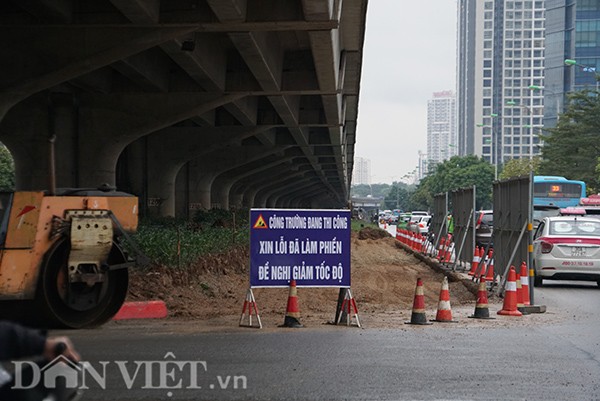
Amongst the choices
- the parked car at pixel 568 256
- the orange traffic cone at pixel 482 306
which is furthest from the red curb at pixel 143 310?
the parked car at pixel 568 256

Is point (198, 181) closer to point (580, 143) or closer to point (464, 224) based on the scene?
point (464, 224)

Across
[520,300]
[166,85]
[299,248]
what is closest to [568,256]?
[520,300]

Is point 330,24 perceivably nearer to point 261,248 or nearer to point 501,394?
point 261,248

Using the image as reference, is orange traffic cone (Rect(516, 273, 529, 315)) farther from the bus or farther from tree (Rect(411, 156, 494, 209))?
tree (Rect(411, 156, 494, 209))

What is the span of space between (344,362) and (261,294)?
1043 cm

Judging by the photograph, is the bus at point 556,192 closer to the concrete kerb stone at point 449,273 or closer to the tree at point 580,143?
the concrete kerb stone at point 449,273

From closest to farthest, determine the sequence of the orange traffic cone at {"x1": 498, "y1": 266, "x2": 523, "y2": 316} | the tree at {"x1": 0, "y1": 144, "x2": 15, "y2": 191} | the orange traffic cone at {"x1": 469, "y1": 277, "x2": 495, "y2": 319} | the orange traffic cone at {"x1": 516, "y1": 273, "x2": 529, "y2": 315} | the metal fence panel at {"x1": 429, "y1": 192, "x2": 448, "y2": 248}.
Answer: the orange traffic cone at {"x1": 469, "y1": 277, "x2": 495, "y2": 319} → the orange traffic cone at {"x1": 498, "y1": 266, "x2": 523, "y2": 316} → the orange traffic cone at {"x1": 516, "y1": 273, "x2": 529, "y2": 315} → the metal fence panel at {"x1": 429, "y1": 192, "x2": 448, "y2": 248} → the tree at {"x1": 0, "y1": 144, "x2": 15, "y2": 191}

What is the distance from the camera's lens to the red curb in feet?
48.1

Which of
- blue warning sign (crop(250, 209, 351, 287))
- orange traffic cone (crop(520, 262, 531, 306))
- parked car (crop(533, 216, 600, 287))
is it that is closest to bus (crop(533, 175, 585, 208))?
parked car (crop(533, 216, 600, 287))

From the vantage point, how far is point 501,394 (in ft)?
27.1

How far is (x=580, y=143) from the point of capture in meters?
79.1

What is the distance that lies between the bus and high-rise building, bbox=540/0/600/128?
11944 centimetres

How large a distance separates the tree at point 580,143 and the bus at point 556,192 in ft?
115

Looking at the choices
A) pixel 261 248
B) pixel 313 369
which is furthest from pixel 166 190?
pixel 313 369
